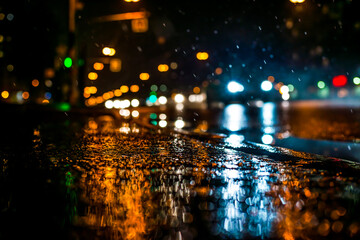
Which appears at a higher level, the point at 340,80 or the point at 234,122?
the point at 340,80

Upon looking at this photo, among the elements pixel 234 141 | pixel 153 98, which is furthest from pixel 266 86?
pixel 234 141

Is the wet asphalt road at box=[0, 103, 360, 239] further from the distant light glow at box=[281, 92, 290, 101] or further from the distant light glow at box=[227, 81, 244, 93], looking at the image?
the distant light glow at box=[281, 92, 290, 101]

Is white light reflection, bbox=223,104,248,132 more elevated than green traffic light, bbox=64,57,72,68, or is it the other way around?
green traffic light, bbox=64,57,72,68

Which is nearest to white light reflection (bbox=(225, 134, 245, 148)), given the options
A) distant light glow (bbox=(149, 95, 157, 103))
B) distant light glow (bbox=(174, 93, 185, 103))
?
distant light glow (bbox=(149, 95, 157, 103))

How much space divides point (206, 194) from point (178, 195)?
274 mm

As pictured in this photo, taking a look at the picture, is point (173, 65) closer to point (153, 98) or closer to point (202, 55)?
point (202, 55)

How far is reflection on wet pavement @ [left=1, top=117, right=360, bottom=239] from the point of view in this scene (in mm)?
2875

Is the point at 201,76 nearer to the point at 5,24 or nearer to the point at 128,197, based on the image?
the point at 5,24

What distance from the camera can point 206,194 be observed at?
12.6 feet

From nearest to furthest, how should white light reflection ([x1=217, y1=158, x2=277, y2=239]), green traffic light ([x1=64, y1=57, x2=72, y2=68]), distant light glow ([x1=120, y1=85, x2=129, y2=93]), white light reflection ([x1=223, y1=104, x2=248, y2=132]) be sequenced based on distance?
1. white light reflection ([x1=217, y1=158, x2=277, y2=239])
2. white light reflection ([x1=223, y1=104, x2=248, y2=132])
3. green traffic light ([x1=64, y1=57, x2=72, y2=68])
4. distant light glow ([x1=120, y1=85, x2=129, y2=93])

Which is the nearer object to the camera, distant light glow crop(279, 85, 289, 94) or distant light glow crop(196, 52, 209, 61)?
distant light glow crop(279, 85, 289, 94)

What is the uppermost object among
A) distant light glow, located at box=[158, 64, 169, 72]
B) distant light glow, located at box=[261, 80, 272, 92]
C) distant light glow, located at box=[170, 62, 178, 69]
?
distant light glow, located at box=[158, 64, 169, 72]

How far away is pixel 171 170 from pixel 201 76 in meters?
57.2

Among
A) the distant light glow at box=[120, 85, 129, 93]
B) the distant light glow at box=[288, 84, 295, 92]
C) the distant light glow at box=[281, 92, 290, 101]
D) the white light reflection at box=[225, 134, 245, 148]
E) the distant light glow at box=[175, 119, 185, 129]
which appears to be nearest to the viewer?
the white light reflection at box=[225, 134, 245, 148]
